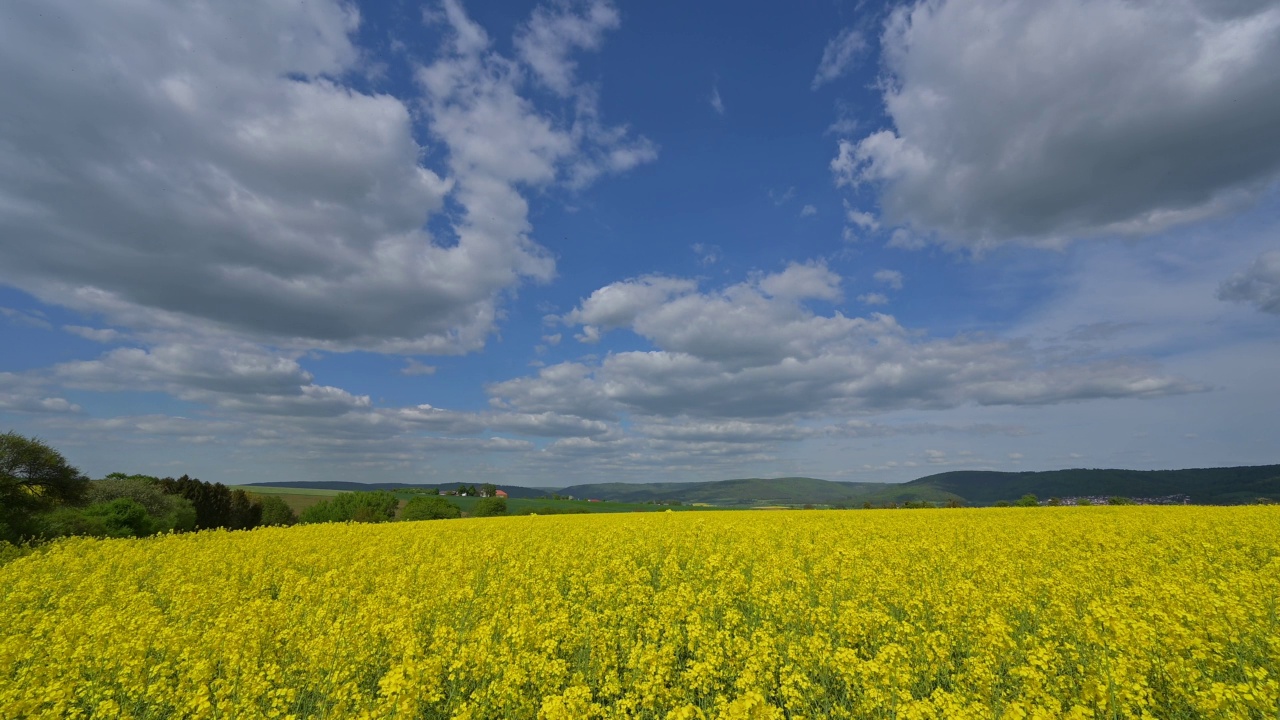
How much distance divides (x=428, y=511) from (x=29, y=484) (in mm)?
36588

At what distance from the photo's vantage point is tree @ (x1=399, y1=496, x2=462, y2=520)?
202 ft

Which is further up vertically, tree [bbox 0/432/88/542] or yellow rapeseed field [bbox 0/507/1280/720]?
tree [bbox 0/432/88/542]

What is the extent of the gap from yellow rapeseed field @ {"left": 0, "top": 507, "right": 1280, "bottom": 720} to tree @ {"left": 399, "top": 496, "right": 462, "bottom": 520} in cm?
4745

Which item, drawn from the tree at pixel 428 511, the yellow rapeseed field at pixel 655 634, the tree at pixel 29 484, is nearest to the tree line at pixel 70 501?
the tree at pixel 29 484

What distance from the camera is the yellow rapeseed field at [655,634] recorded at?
6.20 meters

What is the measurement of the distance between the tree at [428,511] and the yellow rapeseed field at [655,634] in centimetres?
4745

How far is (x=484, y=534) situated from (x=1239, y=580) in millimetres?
21592

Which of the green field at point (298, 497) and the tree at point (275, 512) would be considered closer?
the tree at point (275, 512)

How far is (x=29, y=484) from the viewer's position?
97.3 feet

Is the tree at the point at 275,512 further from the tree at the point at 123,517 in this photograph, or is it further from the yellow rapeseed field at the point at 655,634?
the yellow rapeseed field at the point at 655,634

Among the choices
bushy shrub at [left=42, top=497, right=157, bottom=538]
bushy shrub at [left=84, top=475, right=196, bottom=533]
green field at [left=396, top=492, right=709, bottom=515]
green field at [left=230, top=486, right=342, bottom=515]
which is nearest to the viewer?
bushy shrub at [left=42, top=497, right=157, bottom=538]

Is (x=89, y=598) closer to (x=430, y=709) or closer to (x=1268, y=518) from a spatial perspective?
(x=430, y=709)

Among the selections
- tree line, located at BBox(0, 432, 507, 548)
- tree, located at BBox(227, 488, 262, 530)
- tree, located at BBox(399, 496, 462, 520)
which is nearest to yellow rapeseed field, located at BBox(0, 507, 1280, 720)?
tree line, located at BBox(0, 432, 507, 548)

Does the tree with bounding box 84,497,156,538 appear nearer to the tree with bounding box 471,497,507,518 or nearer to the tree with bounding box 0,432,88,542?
the tree with bounding box 0,432,88,542
